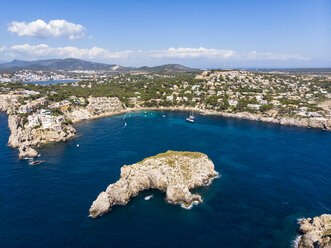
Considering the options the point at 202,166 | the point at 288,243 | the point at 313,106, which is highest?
the point at 313,106

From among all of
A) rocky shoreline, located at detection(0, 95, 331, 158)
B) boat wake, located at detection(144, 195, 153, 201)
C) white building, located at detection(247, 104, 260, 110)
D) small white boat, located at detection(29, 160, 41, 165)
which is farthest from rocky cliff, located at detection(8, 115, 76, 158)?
white building, located at detection(247, 104, 260, 110)

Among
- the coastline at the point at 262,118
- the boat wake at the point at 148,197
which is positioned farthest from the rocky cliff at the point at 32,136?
the boat wake at the point at 148,197

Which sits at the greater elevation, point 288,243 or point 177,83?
point 177,83

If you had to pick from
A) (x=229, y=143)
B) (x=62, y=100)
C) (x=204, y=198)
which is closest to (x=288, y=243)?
(x=204, y=198)

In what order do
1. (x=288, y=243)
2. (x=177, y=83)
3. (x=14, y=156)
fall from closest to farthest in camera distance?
1. (x=288, y=243)
2. (x=14, y=156)
3. (x=177, y=83)

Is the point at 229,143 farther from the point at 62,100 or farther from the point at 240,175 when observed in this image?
the point at 62,100

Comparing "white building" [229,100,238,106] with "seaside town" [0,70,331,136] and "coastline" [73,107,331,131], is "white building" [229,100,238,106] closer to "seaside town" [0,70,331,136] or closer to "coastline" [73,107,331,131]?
"seaside town" [0,70,331,136]

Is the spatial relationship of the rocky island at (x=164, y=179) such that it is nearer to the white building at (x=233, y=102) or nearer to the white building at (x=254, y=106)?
the white building at (x=254, y=106)

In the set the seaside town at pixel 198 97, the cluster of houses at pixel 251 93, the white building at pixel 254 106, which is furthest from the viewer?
the white building at pixel 254 106
